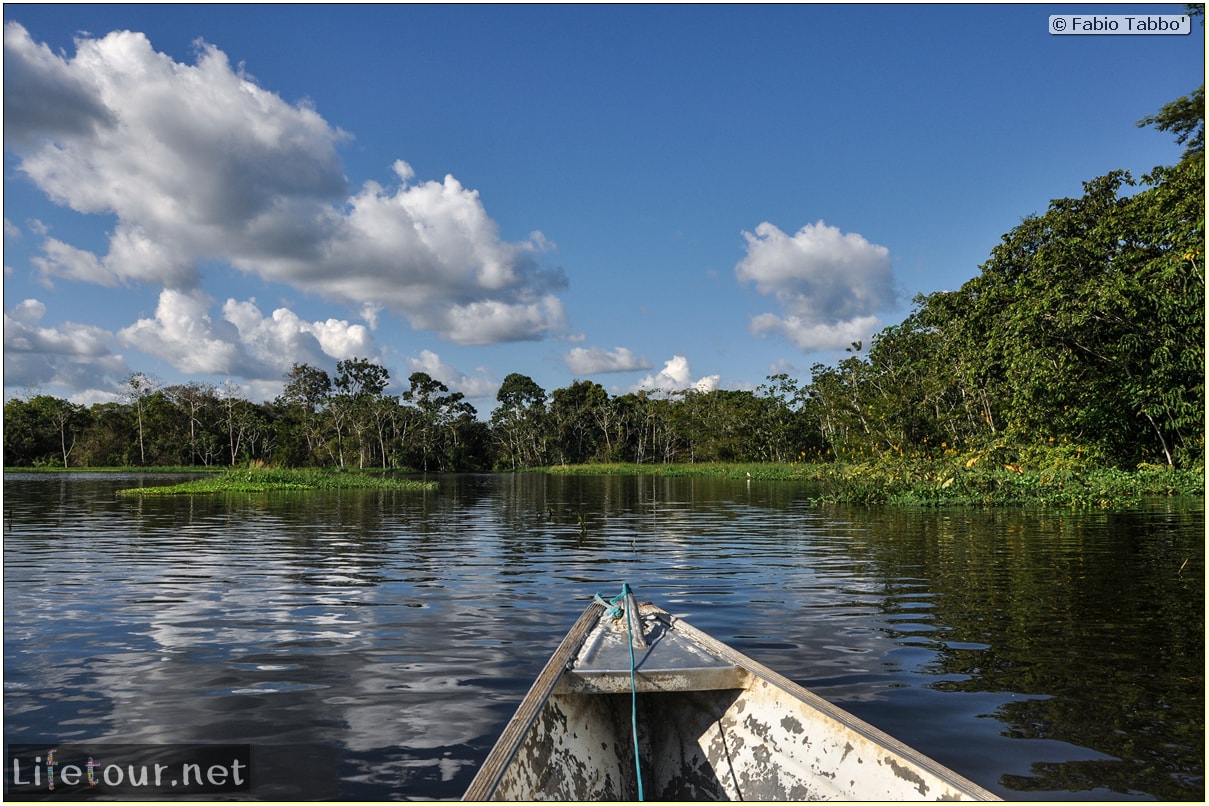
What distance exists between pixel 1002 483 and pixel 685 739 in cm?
1856

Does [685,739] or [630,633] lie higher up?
[630,633]

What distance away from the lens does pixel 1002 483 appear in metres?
20.0

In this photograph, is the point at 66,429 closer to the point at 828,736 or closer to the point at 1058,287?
the point at 1058,287

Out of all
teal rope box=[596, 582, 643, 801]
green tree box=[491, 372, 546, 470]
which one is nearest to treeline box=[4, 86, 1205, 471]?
green tree box=[491, 372, 546, 470]

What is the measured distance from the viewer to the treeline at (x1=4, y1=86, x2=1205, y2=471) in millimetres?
18933

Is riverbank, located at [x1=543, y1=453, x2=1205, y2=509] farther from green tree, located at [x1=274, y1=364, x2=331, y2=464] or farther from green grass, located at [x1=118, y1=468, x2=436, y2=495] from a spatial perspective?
green tree, located at [x1=274, y1=364, x2=331, y2=464]

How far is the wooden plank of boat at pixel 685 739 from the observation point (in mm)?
3416

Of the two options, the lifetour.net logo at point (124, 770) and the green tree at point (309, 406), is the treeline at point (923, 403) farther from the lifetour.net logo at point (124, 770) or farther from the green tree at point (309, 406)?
the lifetour.net logo at point (124, 770)

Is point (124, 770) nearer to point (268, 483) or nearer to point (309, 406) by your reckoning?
point (268, 483)

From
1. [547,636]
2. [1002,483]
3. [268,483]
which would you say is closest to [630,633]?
[547,636]

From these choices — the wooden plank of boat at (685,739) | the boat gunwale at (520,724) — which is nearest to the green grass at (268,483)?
the boat gunwale at (520,724)

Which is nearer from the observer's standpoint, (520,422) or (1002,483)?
(1002,483)

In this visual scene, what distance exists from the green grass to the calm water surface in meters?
13.9

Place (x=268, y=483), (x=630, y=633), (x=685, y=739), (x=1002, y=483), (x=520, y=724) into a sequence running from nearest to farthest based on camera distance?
(x=520, y=724) → (x=685, y=739) → (x=630, y=633) → (x=1002, y=483) → (x=268, y=483)
